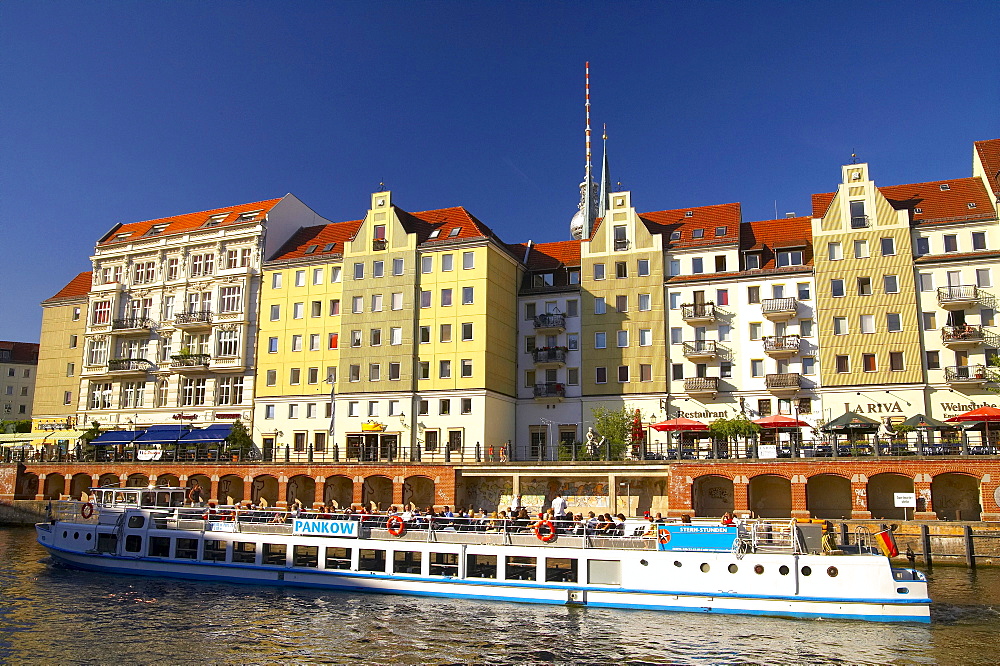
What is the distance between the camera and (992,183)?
59094 millimetres

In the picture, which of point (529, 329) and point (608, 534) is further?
point (529, 329)

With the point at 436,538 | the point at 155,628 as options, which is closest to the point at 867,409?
the point at 436,538

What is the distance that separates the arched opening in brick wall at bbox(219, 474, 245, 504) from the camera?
6488 centimetres

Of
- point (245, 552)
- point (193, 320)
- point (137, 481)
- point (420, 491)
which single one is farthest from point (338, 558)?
point (193, 320)

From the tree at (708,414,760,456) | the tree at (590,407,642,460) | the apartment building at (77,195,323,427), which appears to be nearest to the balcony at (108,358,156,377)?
the apartment building at (77,195,323,427)

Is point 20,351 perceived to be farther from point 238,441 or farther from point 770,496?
point 770,496

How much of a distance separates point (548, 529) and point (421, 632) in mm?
7481

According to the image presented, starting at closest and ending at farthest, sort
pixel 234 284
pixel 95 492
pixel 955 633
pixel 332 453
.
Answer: pixel 955 633 < pixel 95 492 < pixel 332 453 < pixel 234 284

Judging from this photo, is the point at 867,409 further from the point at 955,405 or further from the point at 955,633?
the point at 955,633

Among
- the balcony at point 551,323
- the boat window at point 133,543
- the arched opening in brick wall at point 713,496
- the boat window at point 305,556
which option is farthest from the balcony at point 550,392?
the boat window at point 133,543

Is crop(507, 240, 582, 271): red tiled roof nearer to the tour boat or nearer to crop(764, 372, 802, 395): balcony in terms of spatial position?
crop(764, 372, 802, 395): balcony

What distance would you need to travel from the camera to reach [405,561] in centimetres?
3481

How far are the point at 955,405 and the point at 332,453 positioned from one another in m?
44.0

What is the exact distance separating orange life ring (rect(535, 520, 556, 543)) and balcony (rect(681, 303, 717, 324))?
31.8 metres
